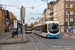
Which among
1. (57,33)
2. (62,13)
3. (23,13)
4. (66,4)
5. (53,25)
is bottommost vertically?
(57,33)

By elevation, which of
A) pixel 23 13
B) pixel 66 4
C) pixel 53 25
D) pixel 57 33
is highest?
pixel 66 4

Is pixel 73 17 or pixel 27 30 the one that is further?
pixel 73 17

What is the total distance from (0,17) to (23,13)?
34.8m

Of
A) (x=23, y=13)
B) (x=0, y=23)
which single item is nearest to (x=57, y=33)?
(x=23, y=13)

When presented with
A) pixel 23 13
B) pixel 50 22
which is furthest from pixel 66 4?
pixel 23 13

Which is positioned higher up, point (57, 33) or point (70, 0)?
point (70, 0)

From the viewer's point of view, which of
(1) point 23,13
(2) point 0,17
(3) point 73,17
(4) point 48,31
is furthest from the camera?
(3) point 73,17

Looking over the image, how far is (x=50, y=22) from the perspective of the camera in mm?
22406

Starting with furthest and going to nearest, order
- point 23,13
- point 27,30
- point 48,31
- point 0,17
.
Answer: point 0,17
point 27,30
point 48,31
point 23,13

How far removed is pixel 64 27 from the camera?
56781mm

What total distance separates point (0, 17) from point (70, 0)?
30287 millimetres

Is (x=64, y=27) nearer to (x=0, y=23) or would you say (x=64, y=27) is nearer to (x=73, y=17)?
(x=73, y=17)

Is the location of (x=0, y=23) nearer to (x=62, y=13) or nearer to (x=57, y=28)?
(x=62, y=13)

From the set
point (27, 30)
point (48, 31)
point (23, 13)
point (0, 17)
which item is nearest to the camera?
point (23, 13)
